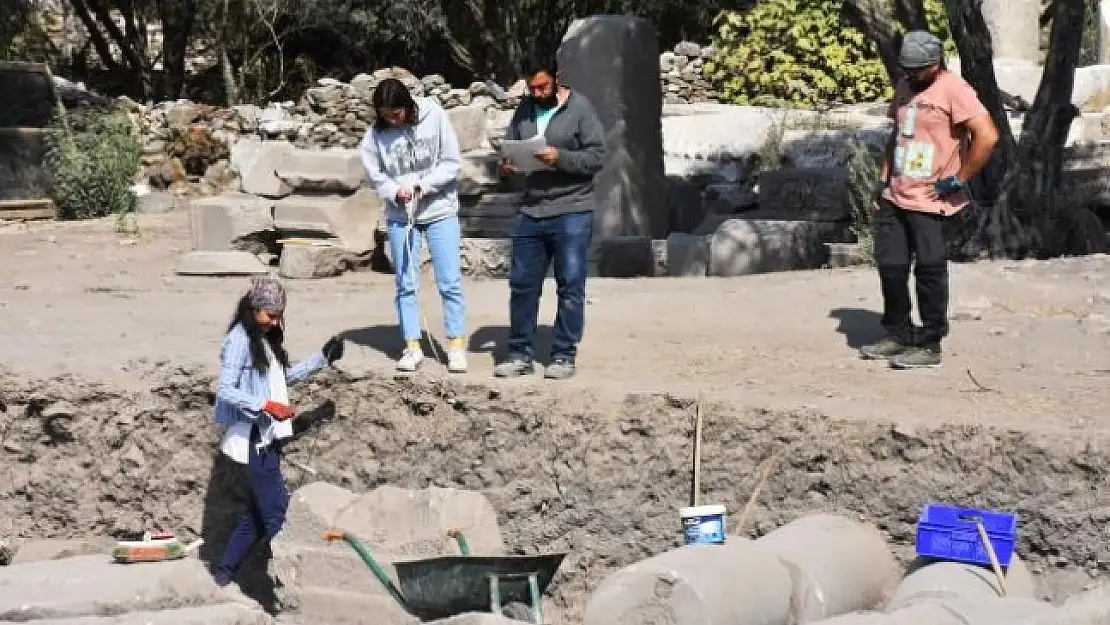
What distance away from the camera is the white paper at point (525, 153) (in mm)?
7402

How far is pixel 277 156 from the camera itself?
13.9 m

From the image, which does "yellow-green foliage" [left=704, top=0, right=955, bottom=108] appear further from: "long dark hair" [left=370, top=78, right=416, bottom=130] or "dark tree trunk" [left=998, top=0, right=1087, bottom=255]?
"long dark hair" [left=370, top=78, right=416, bottom=130]

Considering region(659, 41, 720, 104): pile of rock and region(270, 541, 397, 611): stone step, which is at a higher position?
region(659, 41, 720, 104): pile of rock

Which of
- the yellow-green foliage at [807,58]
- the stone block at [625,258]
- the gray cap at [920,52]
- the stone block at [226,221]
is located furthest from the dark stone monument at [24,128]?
the gray cap at [920,52]

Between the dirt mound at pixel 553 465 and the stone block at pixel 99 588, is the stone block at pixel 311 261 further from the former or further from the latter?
the stone block at pixel 99 588

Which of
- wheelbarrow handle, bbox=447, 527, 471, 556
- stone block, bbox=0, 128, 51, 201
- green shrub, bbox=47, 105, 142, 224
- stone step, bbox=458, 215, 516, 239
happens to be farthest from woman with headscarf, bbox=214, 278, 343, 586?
stone block, bbox=0, 128, 51, 201

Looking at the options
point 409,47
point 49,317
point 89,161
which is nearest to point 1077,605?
point 49,317

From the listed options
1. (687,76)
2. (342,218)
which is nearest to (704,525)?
(342,218)

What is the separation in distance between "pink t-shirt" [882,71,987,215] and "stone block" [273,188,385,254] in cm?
Result: 549

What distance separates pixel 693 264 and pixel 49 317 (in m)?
4.33

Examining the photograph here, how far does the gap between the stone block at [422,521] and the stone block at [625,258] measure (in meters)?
4.20

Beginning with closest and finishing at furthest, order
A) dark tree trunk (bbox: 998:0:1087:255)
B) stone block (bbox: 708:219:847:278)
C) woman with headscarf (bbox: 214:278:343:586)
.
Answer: woman with headscarf (bbox: 214:278:343:586), dark tree trunk (bbox: 998:0:1087:255), stone block (bbox: 708:219:847:278)

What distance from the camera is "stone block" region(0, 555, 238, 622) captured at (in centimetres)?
717

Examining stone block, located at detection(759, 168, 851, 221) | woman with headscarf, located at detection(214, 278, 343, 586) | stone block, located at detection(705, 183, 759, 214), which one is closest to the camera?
woman with headscarf, located at detection(214, 278, 343, 586)
